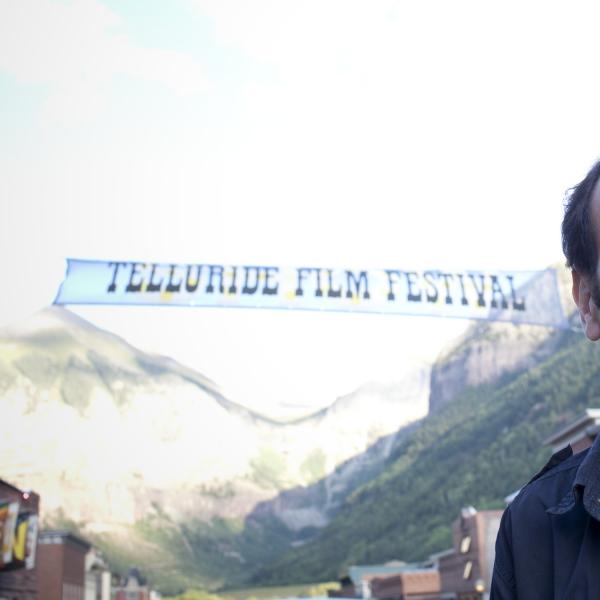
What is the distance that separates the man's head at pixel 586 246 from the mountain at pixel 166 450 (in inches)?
3833

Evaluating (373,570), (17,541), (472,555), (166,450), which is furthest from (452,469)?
(17,541)

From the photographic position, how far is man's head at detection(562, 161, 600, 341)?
1.65m

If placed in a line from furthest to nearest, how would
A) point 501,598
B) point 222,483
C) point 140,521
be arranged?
point 222,483, point 140,521, point 501,598

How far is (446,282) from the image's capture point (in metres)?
23.9

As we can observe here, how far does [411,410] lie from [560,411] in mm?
30153

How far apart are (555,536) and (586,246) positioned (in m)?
0.52

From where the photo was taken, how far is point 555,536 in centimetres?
153

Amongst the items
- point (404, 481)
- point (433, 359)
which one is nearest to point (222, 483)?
point (404, 481)

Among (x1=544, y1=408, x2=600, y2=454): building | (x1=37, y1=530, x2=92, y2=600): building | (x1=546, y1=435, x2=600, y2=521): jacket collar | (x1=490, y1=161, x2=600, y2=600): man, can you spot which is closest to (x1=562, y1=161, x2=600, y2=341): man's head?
(x1=490, y1=161, x2=600, y2=600): man

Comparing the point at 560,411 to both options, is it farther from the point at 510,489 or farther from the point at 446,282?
the point at 446,282

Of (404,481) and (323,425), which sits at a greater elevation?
(323,425)

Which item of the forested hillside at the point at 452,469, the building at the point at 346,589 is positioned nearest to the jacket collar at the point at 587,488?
the building at the point at 346,589

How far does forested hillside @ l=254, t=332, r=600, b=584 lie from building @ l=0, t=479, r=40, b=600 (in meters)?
50.8

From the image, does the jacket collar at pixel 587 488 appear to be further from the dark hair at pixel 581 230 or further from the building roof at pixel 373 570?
the building roof at pixel 373 570
